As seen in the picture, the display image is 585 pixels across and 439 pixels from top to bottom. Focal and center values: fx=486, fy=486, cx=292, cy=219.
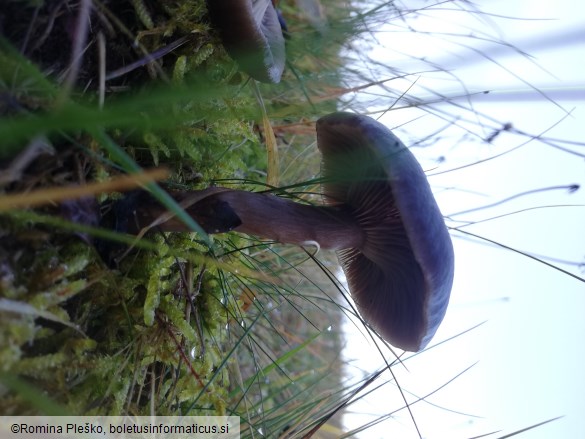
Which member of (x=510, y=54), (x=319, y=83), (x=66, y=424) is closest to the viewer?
(x=66, y=424)

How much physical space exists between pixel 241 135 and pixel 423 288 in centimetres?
45

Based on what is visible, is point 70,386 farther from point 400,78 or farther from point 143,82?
point 400,78

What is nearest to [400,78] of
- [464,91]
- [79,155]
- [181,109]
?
[464,91]

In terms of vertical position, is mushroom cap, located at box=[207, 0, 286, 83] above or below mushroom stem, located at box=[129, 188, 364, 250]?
above

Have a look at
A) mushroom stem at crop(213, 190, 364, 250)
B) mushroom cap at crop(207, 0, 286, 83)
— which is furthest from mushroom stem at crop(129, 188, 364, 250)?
mushroom cap at crop(207, 0, 286, 83)

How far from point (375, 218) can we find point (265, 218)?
187 millimetres

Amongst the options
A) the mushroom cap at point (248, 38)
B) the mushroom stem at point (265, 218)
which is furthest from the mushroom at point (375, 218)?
the mushroom cap at point (248, 38)

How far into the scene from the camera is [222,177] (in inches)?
36.1

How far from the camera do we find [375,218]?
0.82 meters

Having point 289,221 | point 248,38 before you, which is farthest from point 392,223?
point 248,38

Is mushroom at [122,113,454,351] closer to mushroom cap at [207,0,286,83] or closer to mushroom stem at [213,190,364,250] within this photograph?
mushroom stem at [213,190,364,250]

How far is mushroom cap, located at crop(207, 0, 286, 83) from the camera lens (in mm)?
761

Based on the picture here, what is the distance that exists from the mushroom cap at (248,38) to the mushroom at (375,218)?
5.5 inches

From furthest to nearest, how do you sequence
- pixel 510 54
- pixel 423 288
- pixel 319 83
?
pixel 319 83 < pixel 510 54 < pixel 423 288
